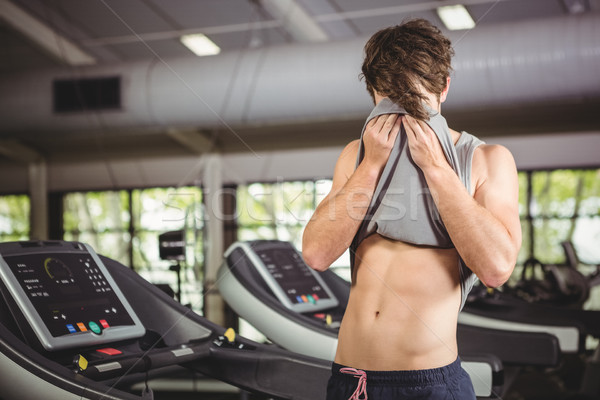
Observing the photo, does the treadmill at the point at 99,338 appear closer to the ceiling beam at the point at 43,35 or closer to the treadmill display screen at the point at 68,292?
the treadmill display screen at the point at 68,292

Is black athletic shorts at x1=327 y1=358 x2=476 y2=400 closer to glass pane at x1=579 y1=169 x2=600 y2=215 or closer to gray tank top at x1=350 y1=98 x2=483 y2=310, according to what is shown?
gray tank top at x1=350 y1=98 x2=483 y2=310

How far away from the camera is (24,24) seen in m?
6.02

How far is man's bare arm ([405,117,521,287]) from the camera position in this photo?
1016 millimetres

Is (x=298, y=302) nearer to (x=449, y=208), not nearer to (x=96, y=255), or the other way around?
(x=96, y=255)

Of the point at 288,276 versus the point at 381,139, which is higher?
the point at 381,139

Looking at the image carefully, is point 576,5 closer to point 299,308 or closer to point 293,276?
point 293,276

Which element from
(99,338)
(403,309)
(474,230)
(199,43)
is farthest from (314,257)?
(199,43)

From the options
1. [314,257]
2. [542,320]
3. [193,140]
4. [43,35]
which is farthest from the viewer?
[193,140]

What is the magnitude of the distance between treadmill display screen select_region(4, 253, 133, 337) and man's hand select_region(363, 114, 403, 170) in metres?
0.99

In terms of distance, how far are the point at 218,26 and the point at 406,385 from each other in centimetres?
541

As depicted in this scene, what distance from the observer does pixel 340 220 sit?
110cm

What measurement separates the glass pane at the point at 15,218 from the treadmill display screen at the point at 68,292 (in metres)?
7.76

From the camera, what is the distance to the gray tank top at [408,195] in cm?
109

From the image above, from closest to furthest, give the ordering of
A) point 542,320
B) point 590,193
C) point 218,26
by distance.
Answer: point 542,320
point 218,26
point 590,193
